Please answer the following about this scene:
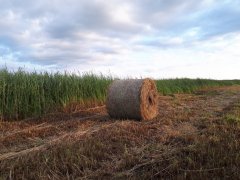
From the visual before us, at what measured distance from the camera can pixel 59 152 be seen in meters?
6.09

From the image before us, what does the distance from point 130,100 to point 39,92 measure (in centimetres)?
346

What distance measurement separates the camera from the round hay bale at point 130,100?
10.2 m

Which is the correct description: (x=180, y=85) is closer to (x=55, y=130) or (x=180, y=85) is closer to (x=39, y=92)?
(x=39, y=92)

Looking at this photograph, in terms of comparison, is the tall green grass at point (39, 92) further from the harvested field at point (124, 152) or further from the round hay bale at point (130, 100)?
the round hay bale at point (130, 100)

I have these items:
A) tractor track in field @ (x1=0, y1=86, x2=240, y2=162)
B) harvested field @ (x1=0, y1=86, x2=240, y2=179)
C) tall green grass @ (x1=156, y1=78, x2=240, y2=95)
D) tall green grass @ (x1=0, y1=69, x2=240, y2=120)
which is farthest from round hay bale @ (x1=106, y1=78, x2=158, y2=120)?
tall green grass @ (x1=156, y1=78, x2=240, y2=95)

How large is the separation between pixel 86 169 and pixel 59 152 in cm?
93

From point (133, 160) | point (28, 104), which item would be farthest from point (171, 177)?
point (28, 104)

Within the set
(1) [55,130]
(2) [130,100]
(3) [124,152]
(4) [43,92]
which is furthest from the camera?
(4) [43,92]

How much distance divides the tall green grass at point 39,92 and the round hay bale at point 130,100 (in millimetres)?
2565

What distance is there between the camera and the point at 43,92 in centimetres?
1190

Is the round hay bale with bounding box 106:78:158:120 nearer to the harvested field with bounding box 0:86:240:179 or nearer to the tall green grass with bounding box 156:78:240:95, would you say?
the harvested field with bounding box 0:86:240:179

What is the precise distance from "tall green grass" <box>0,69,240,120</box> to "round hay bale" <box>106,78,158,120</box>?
256 centimetres

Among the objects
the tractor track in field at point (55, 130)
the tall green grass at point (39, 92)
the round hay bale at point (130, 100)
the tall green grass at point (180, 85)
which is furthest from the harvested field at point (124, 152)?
the tall green grass at point (180, 85)

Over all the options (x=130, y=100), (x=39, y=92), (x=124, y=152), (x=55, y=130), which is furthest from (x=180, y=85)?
(x=124, y=152)
